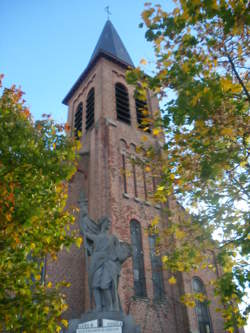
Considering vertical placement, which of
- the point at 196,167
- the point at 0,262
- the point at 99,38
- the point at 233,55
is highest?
the point at 99,38

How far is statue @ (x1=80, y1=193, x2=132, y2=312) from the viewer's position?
9.71 metres

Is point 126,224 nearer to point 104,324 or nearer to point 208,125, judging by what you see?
point 104,324

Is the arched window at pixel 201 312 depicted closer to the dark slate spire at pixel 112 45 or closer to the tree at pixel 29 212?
the tree at pixel 29 212

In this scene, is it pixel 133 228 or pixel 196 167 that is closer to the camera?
pixel 196 167

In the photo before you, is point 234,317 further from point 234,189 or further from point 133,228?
point 133,228

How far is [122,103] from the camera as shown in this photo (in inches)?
870

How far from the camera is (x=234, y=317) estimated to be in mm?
5566

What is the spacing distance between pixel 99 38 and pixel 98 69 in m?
8.16

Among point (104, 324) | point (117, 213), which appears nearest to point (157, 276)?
point (117, 213)

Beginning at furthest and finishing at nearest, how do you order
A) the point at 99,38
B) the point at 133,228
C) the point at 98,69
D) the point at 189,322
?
the point at 99,38 → the point at 98,69 → the point at 133,228 → the point at 189,322

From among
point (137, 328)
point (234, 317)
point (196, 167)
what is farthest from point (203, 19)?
point (137, 328)

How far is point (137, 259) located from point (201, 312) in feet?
12.8

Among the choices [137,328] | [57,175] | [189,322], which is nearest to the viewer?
[57,175]

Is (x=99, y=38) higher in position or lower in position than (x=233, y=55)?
higher
